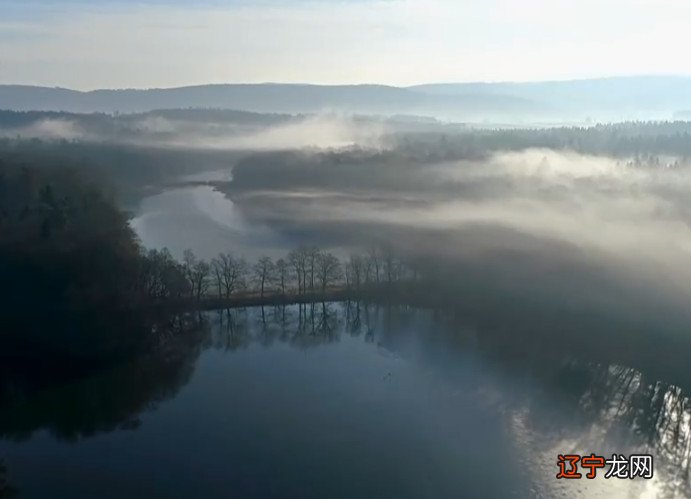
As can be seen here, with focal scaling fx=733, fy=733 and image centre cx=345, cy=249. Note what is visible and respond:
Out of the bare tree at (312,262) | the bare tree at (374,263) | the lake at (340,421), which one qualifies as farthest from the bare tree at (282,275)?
the lake at (340,421)

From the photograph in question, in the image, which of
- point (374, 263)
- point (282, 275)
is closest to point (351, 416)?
point (282, 275)

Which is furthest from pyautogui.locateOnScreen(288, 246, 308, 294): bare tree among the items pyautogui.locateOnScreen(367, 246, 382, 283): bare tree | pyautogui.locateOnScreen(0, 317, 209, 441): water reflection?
pyautogui.locateOnScreen(0, 317, 209, 441): water reflection

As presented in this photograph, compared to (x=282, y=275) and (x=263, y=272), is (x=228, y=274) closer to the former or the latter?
(x=263, y=272)

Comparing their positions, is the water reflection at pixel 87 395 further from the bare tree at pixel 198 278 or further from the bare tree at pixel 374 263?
the bare tree at pixel 374 263

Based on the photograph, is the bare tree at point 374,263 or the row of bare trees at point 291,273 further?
the bare tree at point 374,263

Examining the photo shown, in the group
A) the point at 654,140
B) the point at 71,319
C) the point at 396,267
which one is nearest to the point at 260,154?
the point at 396,267

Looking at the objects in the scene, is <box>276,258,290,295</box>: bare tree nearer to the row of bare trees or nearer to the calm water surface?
the row of bare trees
